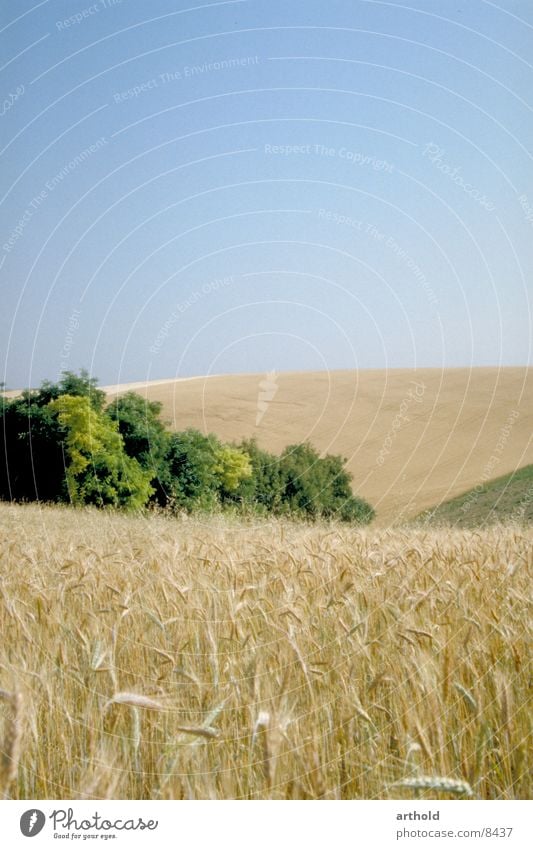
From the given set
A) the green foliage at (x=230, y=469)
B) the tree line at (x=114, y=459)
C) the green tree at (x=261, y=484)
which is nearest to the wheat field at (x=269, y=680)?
the tree line at (x=114, y=459)

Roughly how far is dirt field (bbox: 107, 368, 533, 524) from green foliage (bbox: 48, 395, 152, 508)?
1370 centimetres

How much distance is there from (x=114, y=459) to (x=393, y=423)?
24.9 metres

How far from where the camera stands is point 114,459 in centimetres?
1645

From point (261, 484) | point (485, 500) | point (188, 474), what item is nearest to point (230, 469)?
point (261, 484)

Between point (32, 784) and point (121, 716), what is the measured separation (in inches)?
14.7

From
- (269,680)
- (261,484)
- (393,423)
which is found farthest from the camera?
(393,423)

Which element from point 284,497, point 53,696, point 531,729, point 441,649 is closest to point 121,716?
point 53,696

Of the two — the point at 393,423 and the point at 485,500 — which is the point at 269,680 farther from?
the point at 393,423

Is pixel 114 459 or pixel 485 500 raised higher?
pixel 114 459

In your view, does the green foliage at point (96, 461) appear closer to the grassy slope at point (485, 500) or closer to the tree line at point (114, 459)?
the tree line at point (114, 459)

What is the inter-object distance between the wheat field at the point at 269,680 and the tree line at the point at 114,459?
1113 centimetres

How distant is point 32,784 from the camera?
276 cm

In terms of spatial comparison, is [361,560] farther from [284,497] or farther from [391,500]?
[391,500]

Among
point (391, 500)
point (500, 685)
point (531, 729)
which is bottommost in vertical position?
point (391, 500)
